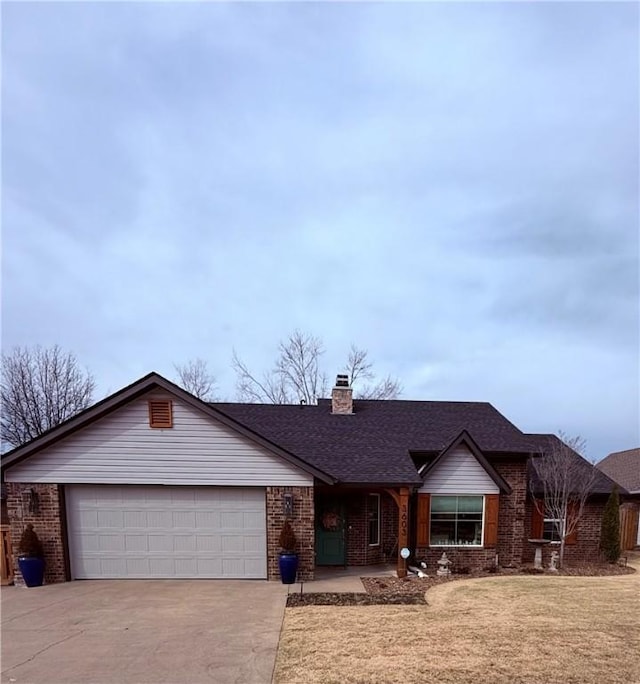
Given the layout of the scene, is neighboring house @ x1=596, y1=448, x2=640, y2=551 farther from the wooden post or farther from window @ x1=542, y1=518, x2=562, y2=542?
the wooden post

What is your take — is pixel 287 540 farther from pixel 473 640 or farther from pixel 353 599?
pixel 473 640

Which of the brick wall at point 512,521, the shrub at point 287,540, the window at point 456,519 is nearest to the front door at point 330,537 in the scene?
the shrub at point 287,540

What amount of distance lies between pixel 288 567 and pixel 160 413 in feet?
15.5

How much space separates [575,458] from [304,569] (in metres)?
9.63

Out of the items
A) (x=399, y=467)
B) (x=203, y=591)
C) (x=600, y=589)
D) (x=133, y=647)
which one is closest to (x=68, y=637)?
(x=133, y=647)

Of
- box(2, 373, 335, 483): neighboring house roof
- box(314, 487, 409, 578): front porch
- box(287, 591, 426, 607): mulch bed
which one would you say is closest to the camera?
box(287, 591, 426, 607): mulch bed

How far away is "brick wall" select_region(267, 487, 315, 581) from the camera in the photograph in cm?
1013

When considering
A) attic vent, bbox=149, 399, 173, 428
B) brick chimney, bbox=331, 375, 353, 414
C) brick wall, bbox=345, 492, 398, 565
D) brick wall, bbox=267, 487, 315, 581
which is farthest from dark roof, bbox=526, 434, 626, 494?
attic vent, bbox=149, 399, 173, 428

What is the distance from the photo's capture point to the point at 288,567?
973cm

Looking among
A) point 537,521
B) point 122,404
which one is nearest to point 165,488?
point 122,404

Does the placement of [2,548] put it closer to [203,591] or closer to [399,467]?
[203,591]

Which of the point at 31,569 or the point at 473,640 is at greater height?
the point at 473,640

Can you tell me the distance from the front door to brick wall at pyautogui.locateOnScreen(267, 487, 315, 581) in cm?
177

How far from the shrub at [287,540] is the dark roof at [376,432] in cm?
176
